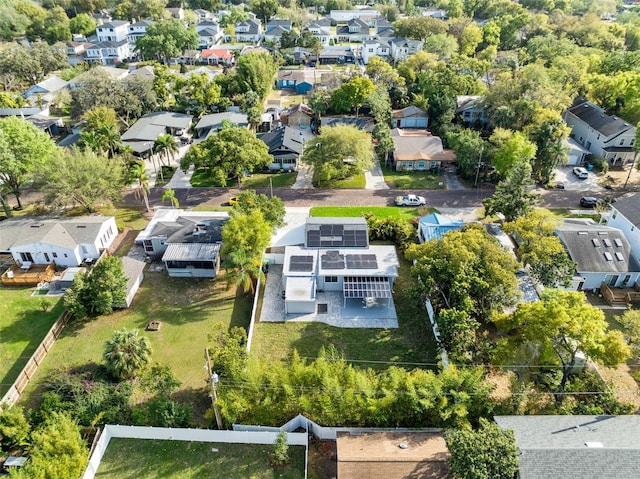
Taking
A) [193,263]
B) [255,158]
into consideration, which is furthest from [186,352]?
[255,158]

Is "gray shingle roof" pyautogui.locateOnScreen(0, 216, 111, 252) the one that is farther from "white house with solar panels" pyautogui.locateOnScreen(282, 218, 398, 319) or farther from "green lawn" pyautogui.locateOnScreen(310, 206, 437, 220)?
"green lawn" pyautogui.locateOnScreen(310, 206, 437, 220)

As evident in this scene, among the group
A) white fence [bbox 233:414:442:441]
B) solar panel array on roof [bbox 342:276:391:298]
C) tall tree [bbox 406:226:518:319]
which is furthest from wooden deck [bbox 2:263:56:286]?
tall tree [bbox 406:226:518:319]

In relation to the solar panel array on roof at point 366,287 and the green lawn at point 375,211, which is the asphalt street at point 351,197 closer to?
the green lawn at point 375,211

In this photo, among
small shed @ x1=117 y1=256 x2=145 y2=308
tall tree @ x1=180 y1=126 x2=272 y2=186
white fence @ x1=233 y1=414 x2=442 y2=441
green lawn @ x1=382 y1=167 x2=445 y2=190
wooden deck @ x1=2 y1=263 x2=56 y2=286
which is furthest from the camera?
green lawn @ x1=382 y1=167 x2=445 y2=190

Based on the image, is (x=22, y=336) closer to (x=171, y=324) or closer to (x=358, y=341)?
(x=171, y=324)

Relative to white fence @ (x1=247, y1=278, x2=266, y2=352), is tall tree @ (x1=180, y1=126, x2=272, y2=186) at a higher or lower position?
higher

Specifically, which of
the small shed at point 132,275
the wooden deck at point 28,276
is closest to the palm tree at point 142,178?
the small shed at point 132,275

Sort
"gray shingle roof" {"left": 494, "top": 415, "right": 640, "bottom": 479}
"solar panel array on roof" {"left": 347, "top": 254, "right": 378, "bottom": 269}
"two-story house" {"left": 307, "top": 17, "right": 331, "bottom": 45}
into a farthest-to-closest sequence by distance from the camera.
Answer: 1. "two-story house" {"left": 307, "top": 17, "right": 331, "bottom": 45}
2. "solar panel array on roof" {"left": 347, "top": 254, "right": 378, "bottom": 269}
3. "gray shingle roof" {"left": 494, "top": 415, "right": 640, "bottom": 479}
